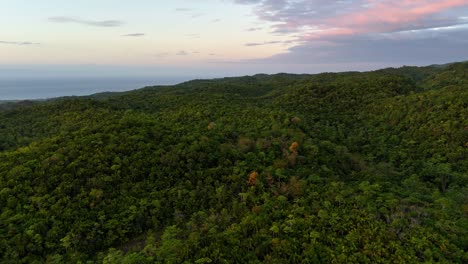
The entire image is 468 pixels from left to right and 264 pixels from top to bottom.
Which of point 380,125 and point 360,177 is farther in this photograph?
point 380,125

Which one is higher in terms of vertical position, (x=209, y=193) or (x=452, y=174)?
(x=209, y=193)

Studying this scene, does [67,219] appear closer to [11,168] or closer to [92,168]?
[92,168]

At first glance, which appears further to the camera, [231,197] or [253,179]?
[253,179]

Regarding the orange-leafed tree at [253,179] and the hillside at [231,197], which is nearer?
the hillside at [231,197]

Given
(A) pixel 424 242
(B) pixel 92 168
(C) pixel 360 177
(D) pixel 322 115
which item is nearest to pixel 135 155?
(B) pixel 92 168

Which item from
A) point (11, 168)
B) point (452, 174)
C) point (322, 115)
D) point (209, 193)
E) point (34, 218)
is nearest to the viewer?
point (34, 218)

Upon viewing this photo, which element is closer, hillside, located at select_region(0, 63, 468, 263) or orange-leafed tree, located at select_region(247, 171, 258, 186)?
hillside, located at select_region(0, 63, 468, 263)

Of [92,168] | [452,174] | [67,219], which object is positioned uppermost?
[92,168]

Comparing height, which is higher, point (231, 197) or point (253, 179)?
point (253, 179)
